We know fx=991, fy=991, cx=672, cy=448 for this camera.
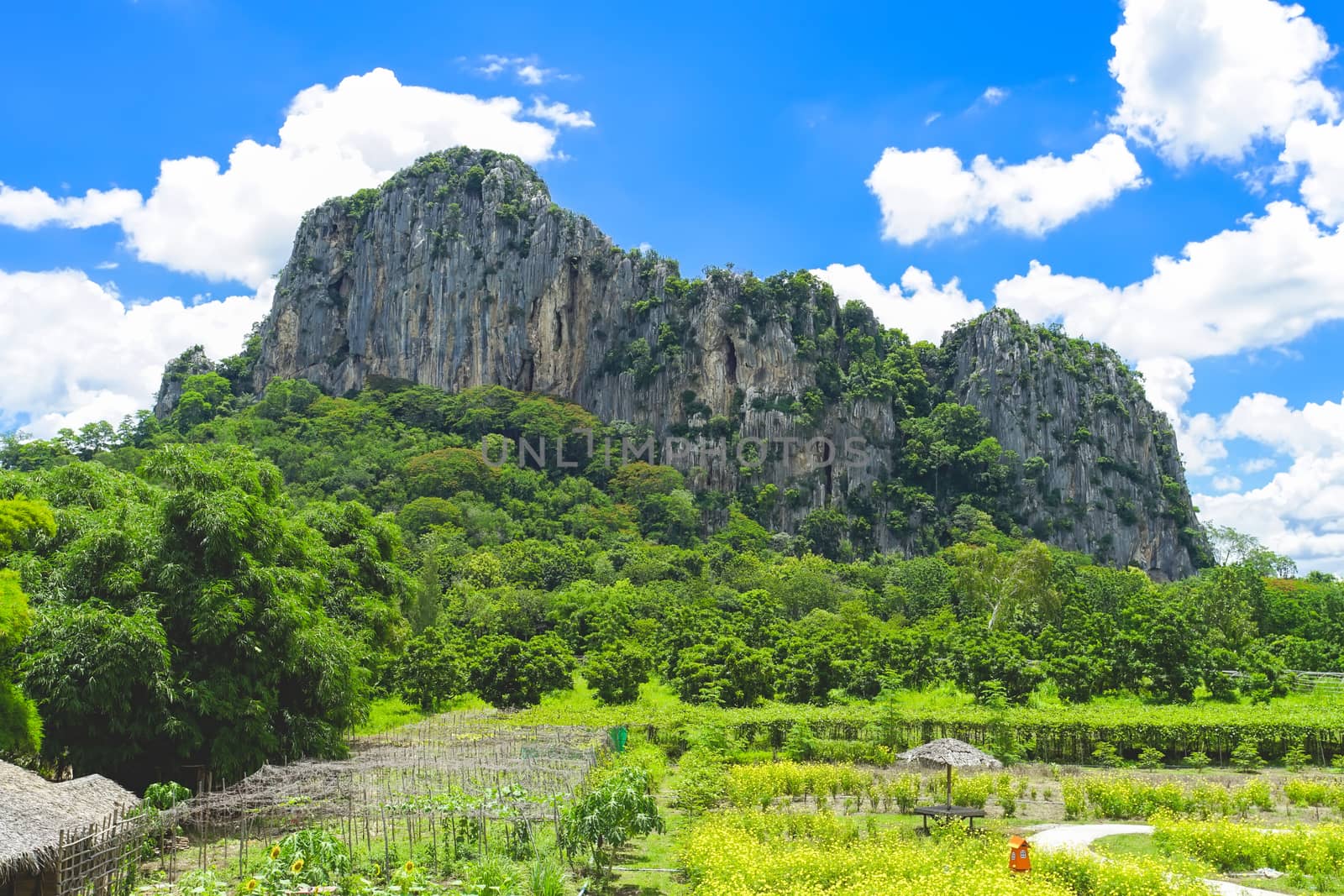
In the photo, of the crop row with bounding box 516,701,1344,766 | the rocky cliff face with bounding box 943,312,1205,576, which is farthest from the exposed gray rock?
the crop row with bounding box 516,701,1344,766

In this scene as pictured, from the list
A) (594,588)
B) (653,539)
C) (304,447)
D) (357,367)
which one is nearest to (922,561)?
(653,539)

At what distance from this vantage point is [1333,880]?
14.2m

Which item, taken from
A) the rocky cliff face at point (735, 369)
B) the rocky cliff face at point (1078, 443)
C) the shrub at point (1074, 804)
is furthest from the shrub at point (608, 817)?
the rocky cliff face at point (1078, 443)

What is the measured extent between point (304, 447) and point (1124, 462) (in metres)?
86.8

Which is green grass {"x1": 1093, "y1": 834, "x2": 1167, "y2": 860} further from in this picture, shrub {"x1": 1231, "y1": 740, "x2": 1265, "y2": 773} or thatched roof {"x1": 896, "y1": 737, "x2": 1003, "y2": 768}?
shrub {"x1": 1231, "y1": 740, "x2": 1265, "y2": 773}

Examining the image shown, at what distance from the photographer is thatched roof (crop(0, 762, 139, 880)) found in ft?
40.5

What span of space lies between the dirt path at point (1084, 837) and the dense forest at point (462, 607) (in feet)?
46.4

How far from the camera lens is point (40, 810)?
1329 centimetres

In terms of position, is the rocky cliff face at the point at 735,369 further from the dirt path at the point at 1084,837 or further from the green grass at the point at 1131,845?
the green grass at the point at 1131,845

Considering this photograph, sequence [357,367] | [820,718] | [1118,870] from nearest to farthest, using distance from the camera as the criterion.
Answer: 1. [1118,870]
2. [820,718]
3. [357,367]

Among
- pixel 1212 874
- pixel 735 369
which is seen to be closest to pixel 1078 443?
pixel 735 369

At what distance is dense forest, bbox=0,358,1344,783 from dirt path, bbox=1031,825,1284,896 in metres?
14.1

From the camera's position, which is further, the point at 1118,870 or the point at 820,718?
the point at 820,718

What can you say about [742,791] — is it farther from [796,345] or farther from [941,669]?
[796,345]
